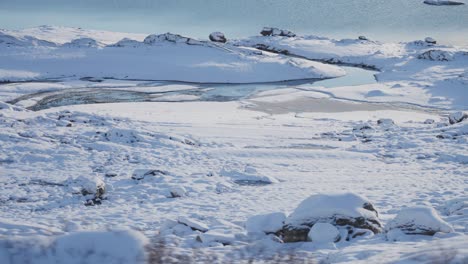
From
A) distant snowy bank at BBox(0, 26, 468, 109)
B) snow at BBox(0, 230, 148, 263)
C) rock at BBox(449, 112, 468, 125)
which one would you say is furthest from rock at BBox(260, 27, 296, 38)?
snow at BBox(0, 230, 148, 263)

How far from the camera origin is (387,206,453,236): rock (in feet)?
25.6

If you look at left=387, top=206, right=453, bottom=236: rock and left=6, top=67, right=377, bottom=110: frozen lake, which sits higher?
left=6, top=67, right=377, bottom=110: frozen lake

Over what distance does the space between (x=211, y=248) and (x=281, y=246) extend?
92cm

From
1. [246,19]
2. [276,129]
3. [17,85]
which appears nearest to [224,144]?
[276,129]

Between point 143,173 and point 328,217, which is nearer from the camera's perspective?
point 328,217

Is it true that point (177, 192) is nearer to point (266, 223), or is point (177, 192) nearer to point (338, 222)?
point (266, 223)

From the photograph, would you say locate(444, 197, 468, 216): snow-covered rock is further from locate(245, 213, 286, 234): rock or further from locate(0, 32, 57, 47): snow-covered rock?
locate(0, 32, 57, 47): snow-covered rock

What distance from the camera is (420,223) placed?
7840mm

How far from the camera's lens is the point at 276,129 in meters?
19.4

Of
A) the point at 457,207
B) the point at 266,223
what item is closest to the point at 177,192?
the point at 266,223

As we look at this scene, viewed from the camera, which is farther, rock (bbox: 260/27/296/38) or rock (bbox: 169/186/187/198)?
rock (bbox: 260/27/296/38)

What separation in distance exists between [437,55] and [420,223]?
110 feet

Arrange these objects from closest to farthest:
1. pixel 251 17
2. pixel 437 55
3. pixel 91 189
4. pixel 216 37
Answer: pixel 91 189
pixel 437 55
pixel 216 37
pixel 251 17

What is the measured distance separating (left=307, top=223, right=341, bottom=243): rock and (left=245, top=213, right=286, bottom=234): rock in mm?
510
